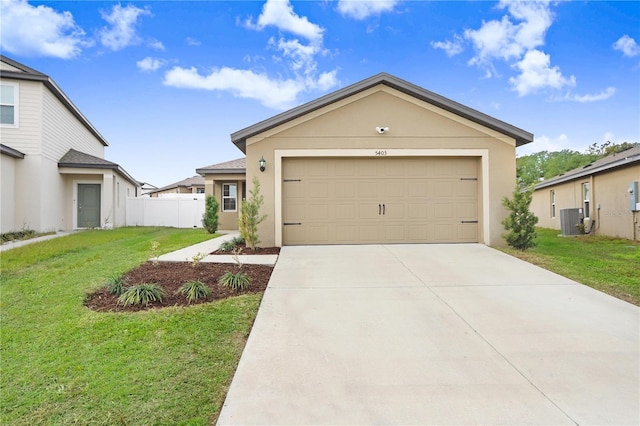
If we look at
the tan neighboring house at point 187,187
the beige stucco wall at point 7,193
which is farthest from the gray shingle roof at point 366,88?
the tan neighboring house at point 187,187

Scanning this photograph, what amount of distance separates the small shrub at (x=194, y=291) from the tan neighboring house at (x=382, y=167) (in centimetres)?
434

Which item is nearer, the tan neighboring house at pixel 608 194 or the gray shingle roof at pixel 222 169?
the tan neighboring house at pixel 608 194

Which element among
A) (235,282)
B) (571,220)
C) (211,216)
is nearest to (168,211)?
(211,216)

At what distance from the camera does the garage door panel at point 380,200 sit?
9.60 m

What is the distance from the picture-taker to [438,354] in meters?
3.35

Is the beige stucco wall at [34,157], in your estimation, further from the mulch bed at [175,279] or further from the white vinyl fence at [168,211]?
the mulch bed at [175,279]

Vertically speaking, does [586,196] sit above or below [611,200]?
above

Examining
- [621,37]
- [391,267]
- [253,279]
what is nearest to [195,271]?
[253,279]

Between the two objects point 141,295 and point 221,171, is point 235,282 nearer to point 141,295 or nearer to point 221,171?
point 141,295

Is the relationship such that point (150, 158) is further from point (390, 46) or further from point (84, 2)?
point (390, 46)

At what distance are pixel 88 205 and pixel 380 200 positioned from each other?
14.2 meters

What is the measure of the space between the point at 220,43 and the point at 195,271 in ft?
35.9

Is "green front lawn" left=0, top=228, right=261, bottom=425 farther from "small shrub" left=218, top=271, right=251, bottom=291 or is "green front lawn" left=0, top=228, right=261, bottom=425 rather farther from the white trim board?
the white trim board

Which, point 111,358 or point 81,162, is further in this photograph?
point 81,162
